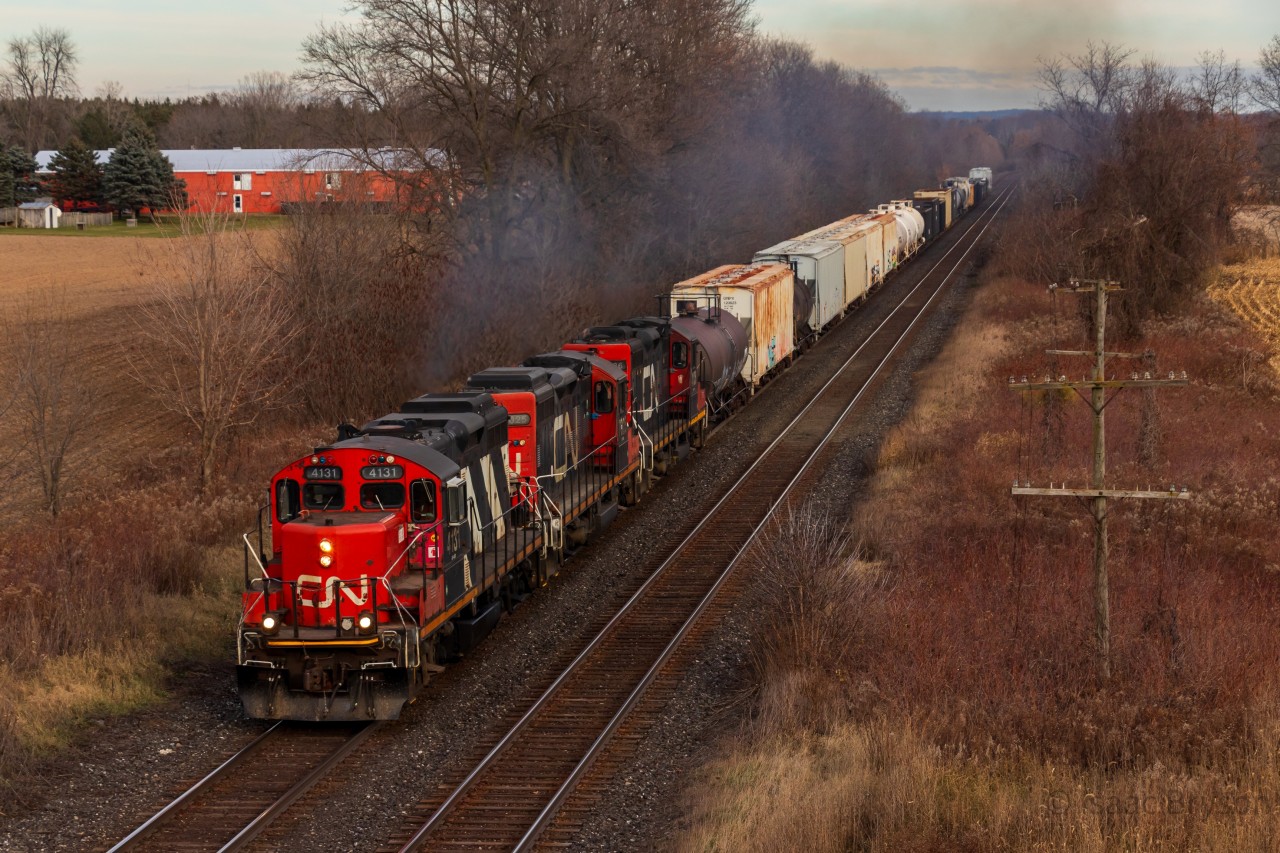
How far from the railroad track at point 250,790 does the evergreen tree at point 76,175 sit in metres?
80.5

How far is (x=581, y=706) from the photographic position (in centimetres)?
1566

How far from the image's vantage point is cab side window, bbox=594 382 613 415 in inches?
918

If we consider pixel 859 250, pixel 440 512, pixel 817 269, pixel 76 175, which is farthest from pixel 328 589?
pixel 76 175

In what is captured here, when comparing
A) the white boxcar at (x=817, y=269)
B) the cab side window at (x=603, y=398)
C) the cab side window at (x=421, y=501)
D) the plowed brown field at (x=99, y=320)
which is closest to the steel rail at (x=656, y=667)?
the cab side window at (x=421, y=501)

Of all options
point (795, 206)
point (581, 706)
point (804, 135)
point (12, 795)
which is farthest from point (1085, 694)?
point (804, 135)

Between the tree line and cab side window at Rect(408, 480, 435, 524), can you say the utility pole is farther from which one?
the tree line

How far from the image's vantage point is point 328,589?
47.4 feet

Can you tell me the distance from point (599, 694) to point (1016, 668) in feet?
16.3

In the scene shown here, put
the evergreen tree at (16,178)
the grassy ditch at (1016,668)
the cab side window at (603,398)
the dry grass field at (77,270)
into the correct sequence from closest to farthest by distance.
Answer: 1. the grassy ditch at (1016,668)
2. the cab side window at (603,398)
3. the dry grass field at (77,270)
4. the evergreen tree at (16,178)

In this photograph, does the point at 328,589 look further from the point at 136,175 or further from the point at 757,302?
the point at 136,175

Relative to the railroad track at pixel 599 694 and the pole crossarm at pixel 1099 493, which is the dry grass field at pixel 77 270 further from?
the pole crossarm at pixel 1099 493

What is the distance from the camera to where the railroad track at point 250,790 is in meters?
12.0

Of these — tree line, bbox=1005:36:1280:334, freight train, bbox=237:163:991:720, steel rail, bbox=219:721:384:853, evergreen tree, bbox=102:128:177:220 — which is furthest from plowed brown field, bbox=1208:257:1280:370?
evergreen tree, bbox=102:128:177:220

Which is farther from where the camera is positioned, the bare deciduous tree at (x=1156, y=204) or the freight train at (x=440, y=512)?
the bare deciduous tree at (x=1156, y=204)
